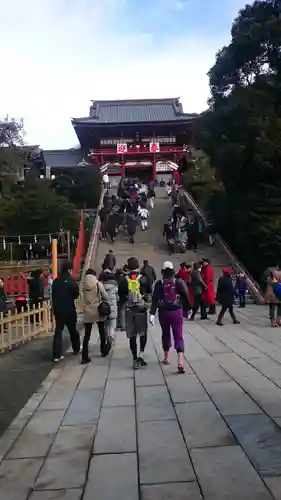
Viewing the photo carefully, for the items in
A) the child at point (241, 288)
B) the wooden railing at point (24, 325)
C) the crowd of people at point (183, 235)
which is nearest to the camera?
the wooden railing at point (24, 325)

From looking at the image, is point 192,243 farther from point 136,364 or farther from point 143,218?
point 136,364

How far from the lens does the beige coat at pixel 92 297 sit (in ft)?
25.8

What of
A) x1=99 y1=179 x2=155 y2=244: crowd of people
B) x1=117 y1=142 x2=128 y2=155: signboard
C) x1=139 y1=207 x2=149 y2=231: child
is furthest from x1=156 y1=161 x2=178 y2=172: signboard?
x1=139 y1=207 x2=149 y2=231: child

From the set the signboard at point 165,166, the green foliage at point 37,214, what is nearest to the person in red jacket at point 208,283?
the green foliage at point 37,214

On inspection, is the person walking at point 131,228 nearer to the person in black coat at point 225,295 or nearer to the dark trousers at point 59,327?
the person in black coat at point 225,295

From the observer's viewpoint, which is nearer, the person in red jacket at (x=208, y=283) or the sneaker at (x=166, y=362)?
the sneaker at (x=166, y=362)

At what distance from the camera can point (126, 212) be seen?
27156 millimetres

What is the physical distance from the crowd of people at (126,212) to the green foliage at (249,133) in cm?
423

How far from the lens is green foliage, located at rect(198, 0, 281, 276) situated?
68.9 ft

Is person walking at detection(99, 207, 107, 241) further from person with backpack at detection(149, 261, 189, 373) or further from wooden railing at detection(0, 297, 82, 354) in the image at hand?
person with backpack at detection(149, 261, 189, 373)

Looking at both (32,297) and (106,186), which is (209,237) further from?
(106,186)

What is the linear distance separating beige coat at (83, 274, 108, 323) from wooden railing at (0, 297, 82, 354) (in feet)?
5.45

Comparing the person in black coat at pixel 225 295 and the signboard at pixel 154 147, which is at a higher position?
the signboard at pixel 154 147

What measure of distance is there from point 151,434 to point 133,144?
42.4 m
